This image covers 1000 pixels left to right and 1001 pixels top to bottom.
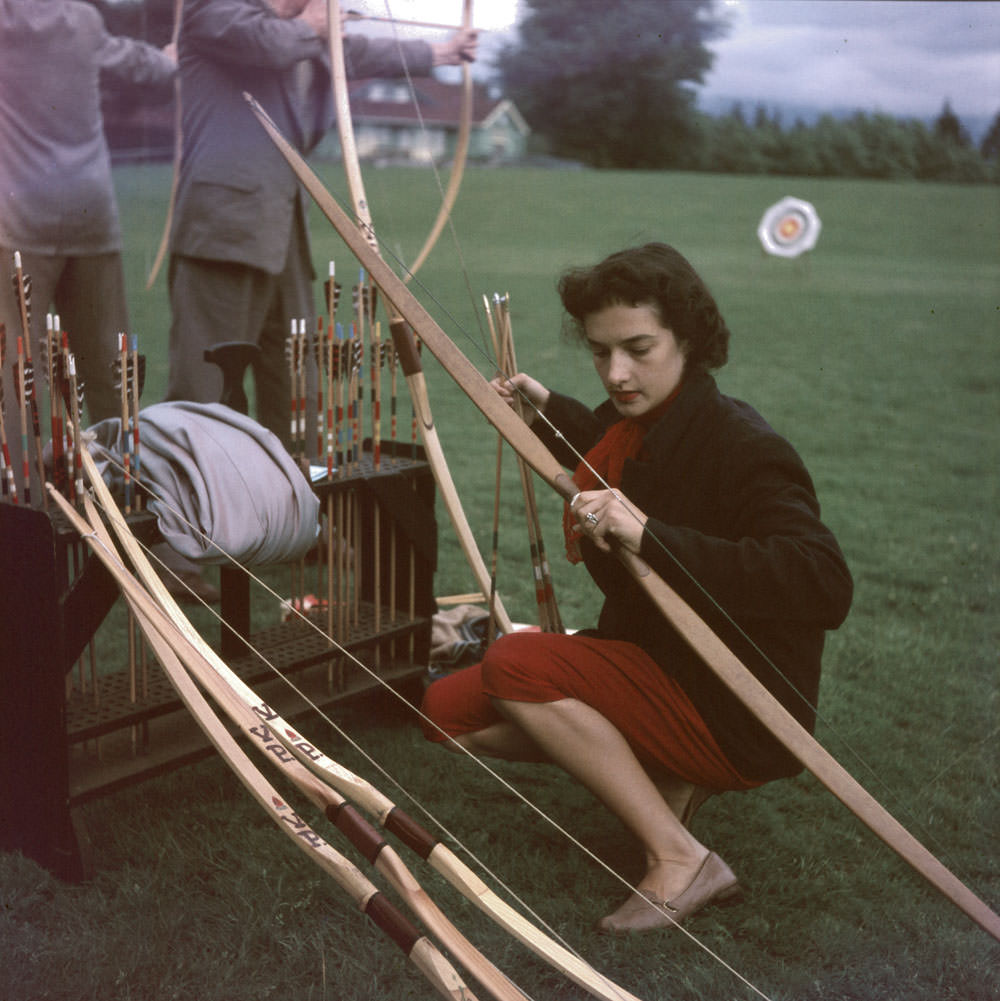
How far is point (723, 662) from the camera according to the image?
1573 millimetres

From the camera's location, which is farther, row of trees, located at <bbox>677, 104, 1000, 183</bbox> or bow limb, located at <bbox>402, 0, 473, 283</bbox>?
row of trees, located at <bbox>677, 104, 1000, 183</bbox>

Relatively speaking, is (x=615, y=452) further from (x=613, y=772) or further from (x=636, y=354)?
(x=613, y=772)

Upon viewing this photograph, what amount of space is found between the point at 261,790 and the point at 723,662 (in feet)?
2.14

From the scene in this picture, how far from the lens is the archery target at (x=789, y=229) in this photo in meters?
13.5

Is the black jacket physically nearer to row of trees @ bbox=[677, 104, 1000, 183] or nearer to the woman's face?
the woman's face

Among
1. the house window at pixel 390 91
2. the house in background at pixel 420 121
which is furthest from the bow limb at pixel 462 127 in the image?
the house window at pixel 390 91

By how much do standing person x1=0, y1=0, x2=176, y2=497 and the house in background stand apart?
2.31 ft

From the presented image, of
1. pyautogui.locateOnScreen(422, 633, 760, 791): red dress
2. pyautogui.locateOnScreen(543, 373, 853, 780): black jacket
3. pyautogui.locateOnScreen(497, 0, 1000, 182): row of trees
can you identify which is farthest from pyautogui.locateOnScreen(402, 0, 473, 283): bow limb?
pyautogui.locateOnScreen(497, 0, 1000, 182): row of trees

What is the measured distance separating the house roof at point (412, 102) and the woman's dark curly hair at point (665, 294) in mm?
589

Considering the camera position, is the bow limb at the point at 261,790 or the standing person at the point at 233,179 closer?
the bow limb at the point at 261,790

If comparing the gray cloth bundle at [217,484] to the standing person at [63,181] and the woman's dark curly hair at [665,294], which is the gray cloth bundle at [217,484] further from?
the standing person at [63,181]

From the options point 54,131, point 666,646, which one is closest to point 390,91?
point 54,131

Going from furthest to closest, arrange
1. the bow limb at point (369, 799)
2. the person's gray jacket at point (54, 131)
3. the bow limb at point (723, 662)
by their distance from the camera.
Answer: the person's gray jacket at point (54, 131) → the bow limb at point (723, 662) → the bow limb at point (369, 799)

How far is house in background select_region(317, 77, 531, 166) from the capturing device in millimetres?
3445
